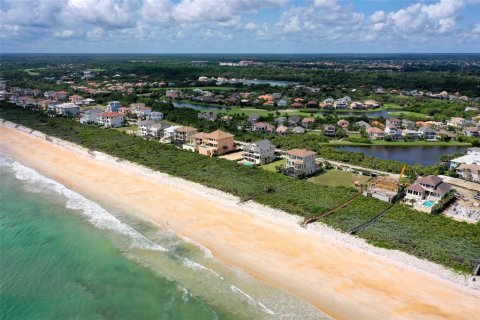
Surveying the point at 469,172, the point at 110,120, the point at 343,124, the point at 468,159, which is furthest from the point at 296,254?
the point at 110,120

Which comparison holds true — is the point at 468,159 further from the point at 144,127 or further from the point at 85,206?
the point at 144,127

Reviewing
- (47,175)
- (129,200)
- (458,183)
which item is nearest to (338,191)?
(458,183)

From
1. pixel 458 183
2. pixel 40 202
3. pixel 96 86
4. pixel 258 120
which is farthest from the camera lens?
pixel 96 86

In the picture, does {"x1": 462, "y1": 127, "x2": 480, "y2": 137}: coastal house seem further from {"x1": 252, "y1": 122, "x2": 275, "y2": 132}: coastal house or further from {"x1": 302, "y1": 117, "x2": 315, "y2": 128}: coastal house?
{"x1": 252, "y1": 122, "x2": 275, "y2": 132}: coastal house

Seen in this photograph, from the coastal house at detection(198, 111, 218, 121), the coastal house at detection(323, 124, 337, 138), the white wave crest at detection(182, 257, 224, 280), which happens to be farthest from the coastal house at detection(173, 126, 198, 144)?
the white wave crest at detection(182, 257, 224, 280)

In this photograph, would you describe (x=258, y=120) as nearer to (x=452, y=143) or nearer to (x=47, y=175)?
(x=452, y=143)

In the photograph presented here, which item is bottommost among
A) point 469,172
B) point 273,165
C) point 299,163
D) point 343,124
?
point 273,165

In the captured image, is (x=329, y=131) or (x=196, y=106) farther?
(x=196, y=106)
